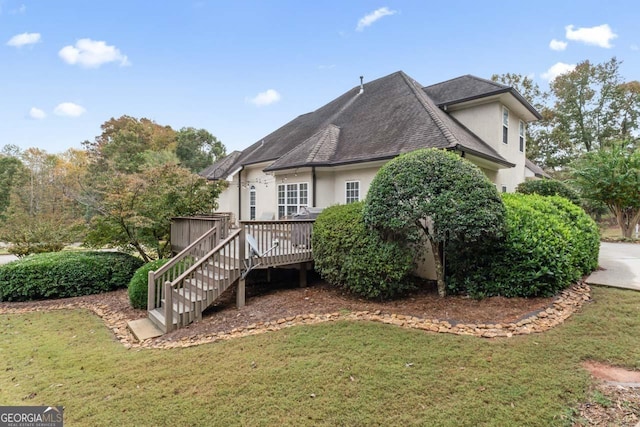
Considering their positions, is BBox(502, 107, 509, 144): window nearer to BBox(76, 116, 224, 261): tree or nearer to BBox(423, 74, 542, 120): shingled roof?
BBox(423, 74, 542, 120): shingled roof

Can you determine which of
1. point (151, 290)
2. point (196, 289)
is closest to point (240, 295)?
point (196, 289)

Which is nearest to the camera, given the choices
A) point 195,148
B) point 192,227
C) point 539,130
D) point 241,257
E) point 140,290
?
point 241,257

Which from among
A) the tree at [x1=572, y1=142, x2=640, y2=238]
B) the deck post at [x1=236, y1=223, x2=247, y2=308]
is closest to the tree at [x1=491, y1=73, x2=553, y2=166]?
the tree at [x1=572, y1=142, x2=640, y2=238]

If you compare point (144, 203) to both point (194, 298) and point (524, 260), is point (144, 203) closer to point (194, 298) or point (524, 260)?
point (194, 298)

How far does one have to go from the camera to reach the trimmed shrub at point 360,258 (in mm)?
6258

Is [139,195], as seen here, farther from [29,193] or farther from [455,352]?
[29,193]

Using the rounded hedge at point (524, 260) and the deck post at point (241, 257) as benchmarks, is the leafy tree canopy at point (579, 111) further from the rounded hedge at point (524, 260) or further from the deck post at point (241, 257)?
the deck post at point (241, 257)

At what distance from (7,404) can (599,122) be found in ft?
139

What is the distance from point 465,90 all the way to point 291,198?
8.25 meters

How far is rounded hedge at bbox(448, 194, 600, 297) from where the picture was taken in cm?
588

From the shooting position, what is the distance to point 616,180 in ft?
48.6

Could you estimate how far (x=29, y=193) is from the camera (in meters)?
20.6

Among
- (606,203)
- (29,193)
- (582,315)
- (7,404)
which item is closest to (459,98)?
(582,315)

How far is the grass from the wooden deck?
1252 mm
